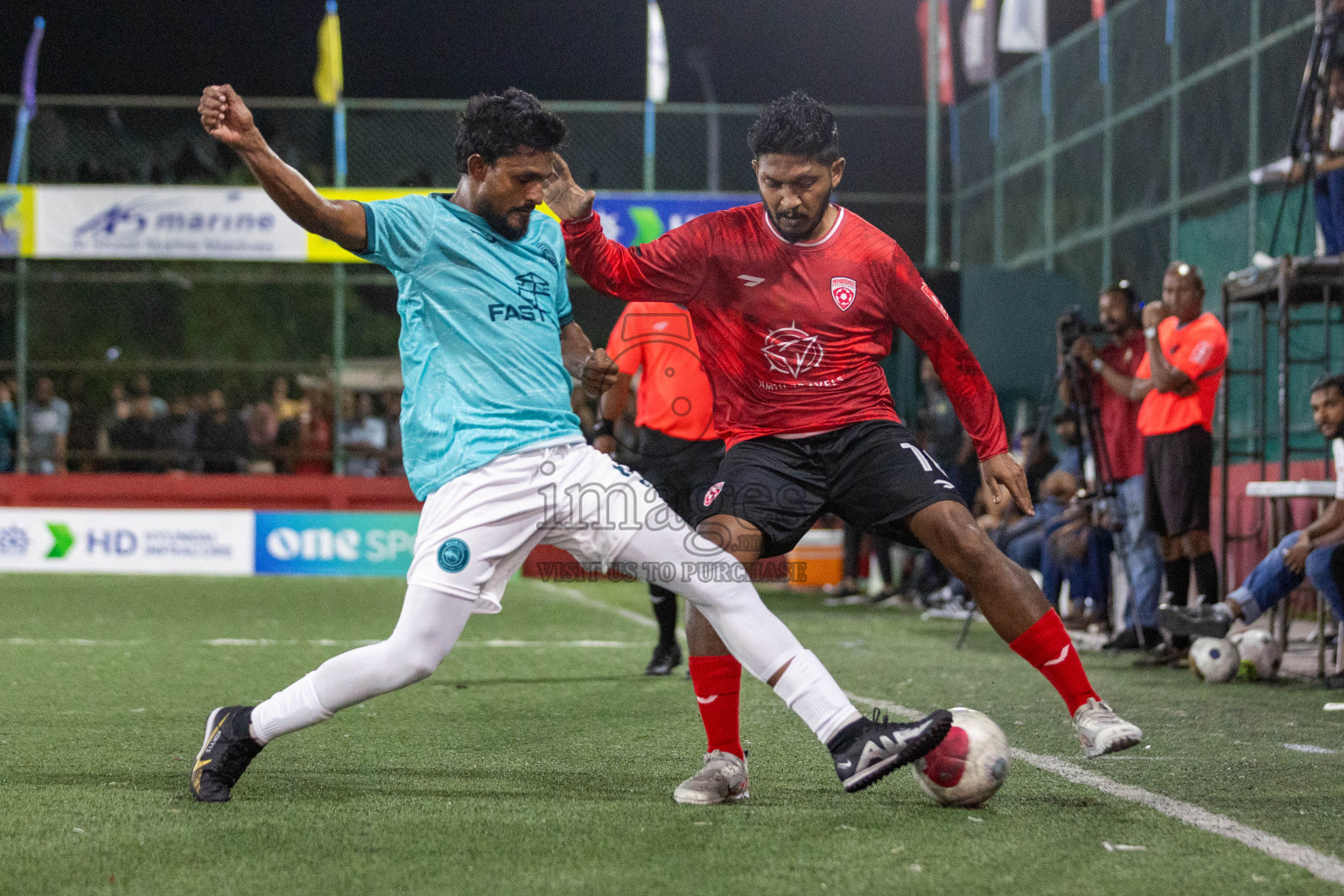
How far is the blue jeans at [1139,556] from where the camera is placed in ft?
27.9

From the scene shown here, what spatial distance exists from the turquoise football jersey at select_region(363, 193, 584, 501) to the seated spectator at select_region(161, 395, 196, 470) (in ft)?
46.8

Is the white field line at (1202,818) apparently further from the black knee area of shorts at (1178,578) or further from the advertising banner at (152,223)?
the advertising banner at (152,223)

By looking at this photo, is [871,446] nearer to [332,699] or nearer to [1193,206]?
[332,699]

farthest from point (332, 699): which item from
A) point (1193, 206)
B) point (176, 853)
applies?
point (1193, 206)

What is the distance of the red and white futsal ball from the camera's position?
3.93m

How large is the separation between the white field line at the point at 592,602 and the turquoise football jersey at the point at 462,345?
5860 mm

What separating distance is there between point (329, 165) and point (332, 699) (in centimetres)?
1574

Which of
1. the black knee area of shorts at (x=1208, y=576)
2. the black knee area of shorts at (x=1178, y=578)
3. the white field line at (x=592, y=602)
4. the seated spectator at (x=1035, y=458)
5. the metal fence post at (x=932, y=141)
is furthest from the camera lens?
the metal fence post at (x=932, y=141)

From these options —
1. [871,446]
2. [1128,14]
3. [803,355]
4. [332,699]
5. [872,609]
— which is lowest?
[872,609]

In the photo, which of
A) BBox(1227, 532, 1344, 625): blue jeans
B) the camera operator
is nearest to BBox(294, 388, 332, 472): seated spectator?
the camera operator

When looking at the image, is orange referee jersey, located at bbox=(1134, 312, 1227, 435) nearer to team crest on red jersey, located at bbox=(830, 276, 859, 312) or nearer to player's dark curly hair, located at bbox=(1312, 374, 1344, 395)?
player's dark curly hair, located at bbox=(1312, 374, 1344, 395)

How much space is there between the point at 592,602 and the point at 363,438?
20.8ft

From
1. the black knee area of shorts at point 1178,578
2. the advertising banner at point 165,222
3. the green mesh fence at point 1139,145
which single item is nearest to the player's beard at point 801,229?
the black knee area of shorts at point 1178,578

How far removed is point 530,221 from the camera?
4.09 m
